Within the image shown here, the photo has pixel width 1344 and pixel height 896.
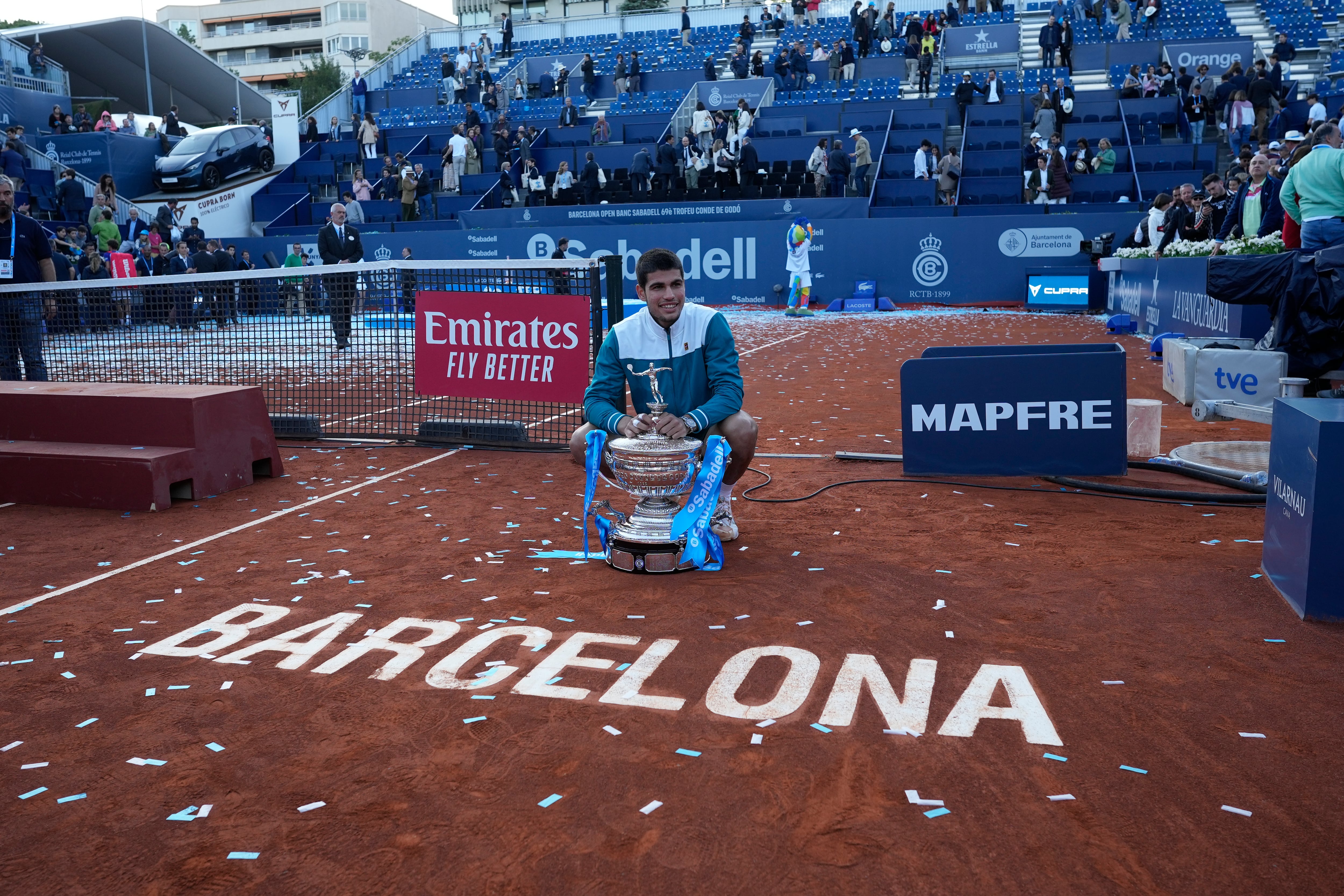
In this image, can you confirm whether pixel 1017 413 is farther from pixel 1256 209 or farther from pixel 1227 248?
pixel 1256 209

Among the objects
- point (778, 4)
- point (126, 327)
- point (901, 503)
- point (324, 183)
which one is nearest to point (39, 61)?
point (324, 183)

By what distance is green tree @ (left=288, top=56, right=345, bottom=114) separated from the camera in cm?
7119

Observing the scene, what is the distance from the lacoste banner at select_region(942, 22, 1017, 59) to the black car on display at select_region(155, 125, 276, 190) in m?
22.7

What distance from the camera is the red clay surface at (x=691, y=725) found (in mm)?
2553

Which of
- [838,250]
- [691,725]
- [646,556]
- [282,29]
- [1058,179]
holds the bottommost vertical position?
[691,725]

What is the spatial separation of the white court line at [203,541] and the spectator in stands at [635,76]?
100 ft

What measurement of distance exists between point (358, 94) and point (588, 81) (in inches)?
333

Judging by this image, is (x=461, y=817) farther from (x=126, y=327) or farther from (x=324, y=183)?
(x=324, y=183)

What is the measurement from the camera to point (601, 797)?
286 cm

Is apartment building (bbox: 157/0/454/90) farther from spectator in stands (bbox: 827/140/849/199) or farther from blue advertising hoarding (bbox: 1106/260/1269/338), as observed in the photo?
blue advertising hoarding (bbox: 1106/260/1269/338)

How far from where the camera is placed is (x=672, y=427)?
15.6 ft

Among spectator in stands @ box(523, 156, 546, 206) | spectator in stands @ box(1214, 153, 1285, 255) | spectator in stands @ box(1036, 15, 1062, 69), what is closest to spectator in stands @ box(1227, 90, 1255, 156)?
spectator in stands @ box(1036, 15, 1062, 69)

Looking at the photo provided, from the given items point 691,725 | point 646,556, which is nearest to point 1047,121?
point 646,556

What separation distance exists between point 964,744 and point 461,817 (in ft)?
4.91
